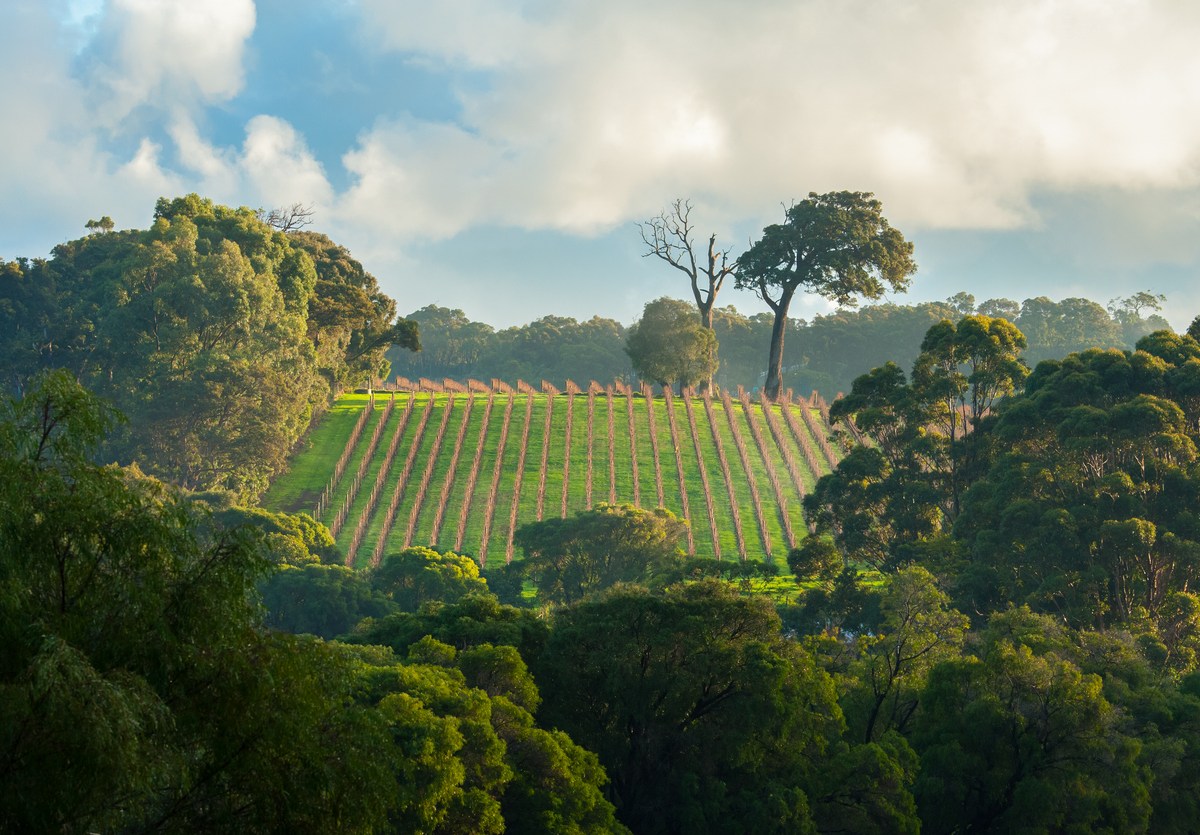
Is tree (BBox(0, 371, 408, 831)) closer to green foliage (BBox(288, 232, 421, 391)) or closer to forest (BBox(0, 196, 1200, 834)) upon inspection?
forest (BBox(0, 196, 1200, 834))

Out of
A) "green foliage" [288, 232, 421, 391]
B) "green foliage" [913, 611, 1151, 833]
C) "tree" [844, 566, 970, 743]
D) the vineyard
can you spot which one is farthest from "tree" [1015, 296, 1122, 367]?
"green foliage" [913, 611, 1151, 833]

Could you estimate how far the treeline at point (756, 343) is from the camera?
147000mm

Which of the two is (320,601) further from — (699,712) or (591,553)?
(699,712)

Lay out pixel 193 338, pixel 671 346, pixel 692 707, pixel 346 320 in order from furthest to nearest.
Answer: pixel 671 346
pixel 346 320
pixel 193 338
pixel 692 707

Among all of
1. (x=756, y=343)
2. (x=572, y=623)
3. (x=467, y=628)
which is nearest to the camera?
(x=572, y=623)

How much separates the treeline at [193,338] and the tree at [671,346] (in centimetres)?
2305

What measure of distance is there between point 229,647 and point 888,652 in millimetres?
23274

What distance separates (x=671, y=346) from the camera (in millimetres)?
101000

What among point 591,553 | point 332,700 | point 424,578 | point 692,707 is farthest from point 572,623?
point 591,553

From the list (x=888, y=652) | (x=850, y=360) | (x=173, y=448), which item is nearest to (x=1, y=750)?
(x=888, y=652)

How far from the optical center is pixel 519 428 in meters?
89.2

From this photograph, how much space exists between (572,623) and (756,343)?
124m

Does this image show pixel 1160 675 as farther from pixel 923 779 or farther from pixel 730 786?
pixel 730 786

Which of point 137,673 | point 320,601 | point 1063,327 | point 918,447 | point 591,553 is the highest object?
point 1063,327
